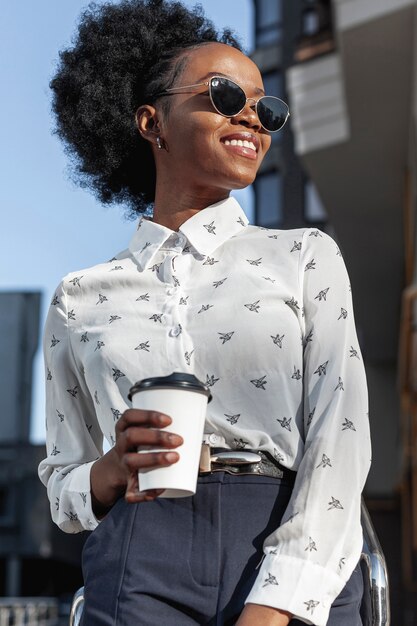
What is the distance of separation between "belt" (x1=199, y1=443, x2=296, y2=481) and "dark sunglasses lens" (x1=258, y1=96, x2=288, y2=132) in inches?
26.2

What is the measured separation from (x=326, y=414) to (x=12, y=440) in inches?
736

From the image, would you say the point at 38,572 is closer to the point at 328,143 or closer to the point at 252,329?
the point at 328,143

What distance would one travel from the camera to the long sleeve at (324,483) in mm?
1637

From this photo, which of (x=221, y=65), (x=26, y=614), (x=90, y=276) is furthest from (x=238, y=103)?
(x=26, y=614)

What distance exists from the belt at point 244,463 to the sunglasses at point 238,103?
646 millimetres

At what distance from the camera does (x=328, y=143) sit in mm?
9531

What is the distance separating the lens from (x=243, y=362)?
184cm

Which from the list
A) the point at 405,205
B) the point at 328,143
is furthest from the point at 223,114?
the point at 405,205

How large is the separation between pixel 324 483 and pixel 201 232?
22.6 inches

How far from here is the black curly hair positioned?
241 centimetres

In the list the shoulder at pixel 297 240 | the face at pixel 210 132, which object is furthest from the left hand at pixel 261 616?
the face at pixel 210 132

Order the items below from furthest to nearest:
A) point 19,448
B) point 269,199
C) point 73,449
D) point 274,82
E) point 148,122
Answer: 1. point 19,448
2. point 274,82
3. point 269,199
4. point 148,122
5. point 73,449

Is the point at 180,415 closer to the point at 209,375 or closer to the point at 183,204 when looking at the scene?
the point at 209,375

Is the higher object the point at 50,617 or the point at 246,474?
the point at 246,474
